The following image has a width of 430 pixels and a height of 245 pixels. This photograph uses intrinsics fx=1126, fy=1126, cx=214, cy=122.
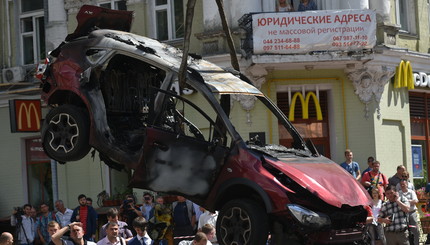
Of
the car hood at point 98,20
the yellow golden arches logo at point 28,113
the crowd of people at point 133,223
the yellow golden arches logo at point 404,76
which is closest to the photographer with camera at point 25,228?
the crowd of people at point 133,223

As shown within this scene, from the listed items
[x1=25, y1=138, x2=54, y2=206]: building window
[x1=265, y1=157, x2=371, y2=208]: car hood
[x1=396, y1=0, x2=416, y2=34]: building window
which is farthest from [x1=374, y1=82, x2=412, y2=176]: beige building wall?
[x1=265, y1=157, x2=371, y2=208]: car hood

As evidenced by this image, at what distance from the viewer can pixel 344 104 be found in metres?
28.2

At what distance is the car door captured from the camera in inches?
603

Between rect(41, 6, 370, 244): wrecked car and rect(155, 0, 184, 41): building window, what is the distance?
39.9ft

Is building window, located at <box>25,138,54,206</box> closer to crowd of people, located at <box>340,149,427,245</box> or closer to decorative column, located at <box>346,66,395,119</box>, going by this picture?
decorative column, located at <box>346,66,395,119</box>

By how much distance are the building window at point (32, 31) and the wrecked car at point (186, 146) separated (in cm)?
1543

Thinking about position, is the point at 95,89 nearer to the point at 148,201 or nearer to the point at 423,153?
the point at 148,201

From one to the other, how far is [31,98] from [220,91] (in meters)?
17.6

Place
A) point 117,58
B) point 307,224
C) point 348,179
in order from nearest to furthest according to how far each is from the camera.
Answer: point 307,224
point 348,179
point 117,58

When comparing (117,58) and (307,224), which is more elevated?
(117,58)

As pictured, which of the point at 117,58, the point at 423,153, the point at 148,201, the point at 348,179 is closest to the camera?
the point at 348,179

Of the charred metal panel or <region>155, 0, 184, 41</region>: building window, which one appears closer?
the charred metal panel

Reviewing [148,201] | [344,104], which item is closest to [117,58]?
[148,201]

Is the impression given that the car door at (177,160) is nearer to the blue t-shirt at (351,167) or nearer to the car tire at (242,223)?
the car tire at (242,223)
